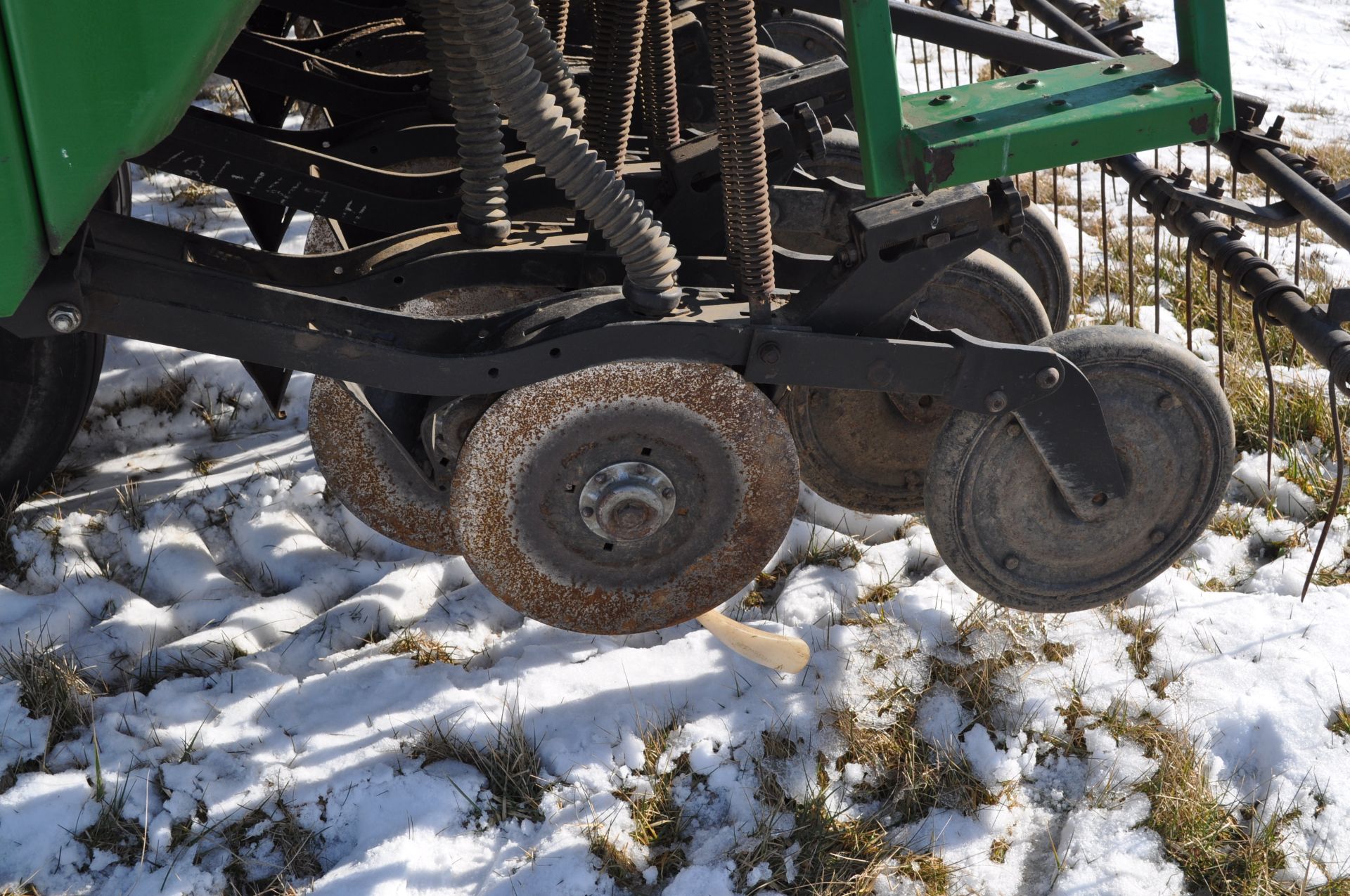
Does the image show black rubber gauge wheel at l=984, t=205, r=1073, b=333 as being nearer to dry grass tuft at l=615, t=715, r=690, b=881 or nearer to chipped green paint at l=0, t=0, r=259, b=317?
dry grass tuft at l=615, t=715, r=690, b=881

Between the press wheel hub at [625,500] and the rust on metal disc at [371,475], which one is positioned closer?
the press wheel hub at [625,500]

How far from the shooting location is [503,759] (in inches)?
87.9

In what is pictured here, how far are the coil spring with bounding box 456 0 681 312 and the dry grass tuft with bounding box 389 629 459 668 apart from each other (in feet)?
2.94

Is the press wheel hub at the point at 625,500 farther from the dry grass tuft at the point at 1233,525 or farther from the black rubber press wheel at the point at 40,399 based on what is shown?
the dry grass tuft at the point at 1233,525

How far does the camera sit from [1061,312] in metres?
3.35

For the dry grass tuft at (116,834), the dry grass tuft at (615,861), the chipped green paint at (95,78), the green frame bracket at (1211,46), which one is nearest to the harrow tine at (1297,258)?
the green frame bracket at (1211,46)

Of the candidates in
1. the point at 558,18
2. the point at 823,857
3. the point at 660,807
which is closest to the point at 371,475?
the point at 660,807

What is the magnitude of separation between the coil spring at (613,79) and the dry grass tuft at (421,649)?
1.06 metres

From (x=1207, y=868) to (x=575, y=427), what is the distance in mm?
1324

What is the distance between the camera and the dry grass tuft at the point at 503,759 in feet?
7.15

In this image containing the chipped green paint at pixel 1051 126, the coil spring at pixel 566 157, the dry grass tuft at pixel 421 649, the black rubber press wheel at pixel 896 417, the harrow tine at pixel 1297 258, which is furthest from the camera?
the harrow tine at pixel 1297 258

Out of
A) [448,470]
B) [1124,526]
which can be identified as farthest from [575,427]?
[1124,526]

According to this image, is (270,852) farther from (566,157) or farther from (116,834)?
(566,157)

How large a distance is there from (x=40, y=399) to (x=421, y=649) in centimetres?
103
